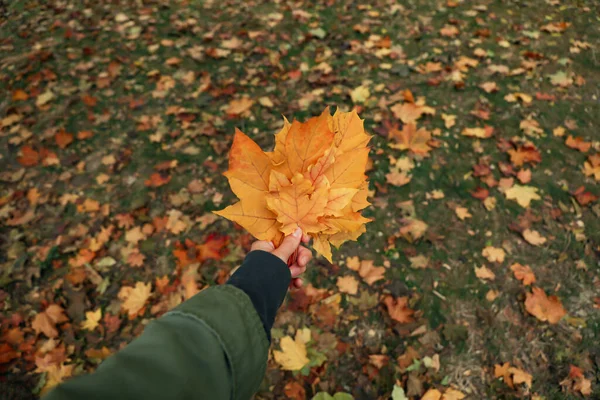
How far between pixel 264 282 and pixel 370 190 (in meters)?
1.74

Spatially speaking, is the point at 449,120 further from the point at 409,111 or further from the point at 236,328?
the point at 236,328

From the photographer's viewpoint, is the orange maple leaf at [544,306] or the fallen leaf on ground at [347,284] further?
the fallen leaf on ground at [347,284]

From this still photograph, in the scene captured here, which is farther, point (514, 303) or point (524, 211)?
point (524, 211)

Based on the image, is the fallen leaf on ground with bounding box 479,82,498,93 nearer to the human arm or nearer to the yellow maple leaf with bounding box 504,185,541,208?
the yellow maple leaf with bounding box 504,185,541,208

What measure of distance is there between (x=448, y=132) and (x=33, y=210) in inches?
140

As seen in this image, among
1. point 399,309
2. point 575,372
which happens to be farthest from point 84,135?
point 575,372

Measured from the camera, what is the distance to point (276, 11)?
4.57 meters

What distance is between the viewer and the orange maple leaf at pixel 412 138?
2908 millimetres

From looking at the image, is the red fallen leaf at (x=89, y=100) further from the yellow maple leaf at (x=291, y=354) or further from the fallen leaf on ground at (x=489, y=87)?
the fallen leaf on ground at (x=489, y=87)

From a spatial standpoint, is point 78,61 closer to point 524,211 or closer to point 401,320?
point 401,320

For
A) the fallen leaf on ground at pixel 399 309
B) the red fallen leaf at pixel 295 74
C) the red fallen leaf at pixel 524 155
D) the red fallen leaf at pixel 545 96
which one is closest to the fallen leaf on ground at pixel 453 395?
the fallen leaf on ground at pixel 399 309

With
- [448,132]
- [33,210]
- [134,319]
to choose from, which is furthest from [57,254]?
[448,132]

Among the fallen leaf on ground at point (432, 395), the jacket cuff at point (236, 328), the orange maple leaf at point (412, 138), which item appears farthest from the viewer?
the orange maple leaf at point (412, 138)

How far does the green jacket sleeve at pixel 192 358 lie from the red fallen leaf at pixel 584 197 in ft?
8.85
